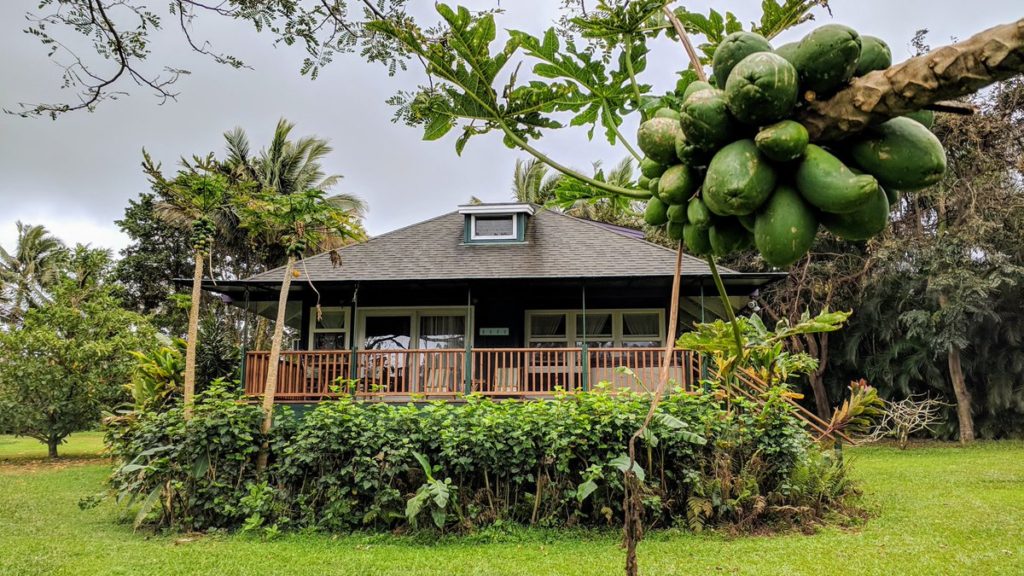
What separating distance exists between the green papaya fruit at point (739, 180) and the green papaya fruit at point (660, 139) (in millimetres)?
123

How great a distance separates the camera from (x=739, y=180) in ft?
2.40

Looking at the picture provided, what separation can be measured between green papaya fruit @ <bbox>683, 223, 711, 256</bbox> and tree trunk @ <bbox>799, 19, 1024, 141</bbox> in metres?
0.22

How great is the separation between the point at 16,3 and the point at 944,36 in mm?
22903

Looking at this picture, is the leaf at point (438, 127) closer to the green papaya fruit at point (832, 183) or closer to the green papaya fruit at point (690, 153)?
the green papaya fruit at point (690, 153)

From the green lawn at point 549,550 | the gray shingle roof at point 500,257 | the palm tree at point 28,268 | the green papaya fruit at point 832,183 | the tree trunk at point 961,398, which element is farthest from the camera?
the palm tree at point 28,268

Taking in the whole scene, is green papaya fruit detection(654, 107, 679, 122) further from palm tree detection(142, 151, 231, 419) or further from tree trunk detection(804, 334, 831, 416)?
tree trunk detection(804, 334, 831, 416)

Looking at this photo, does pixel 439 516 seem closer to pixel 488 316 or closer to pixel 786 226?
pixel 488 316

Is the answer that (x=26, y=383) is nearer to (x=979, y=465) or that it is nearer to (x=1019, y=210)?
(x=979, y=465)

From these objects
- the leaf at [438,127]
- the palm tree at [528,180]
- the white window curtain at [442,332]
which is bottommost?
the leaf at [438,127]

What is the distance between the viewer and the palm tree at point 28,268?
32.1 m

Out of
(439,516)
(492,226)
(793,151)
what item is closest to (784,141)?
(793,151)

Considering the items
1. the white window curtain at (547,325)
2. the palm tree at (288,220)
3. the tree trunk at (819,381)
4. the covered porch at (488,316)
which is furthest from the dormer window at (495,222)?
the tree trunk at (819,381)

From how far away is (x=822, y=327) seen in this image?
207 cm

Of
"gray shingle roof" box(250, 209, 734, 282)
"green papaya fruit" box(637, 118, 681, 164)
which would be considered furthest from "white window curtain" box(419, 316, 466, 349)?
"green papaya fruit" box(637, 118, 681, 164)
